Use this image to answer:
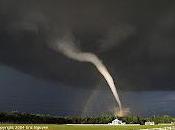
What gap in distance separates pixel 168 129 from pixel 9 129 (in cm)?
3879

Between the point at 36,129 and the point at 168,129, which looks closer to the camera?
the point at 168,129

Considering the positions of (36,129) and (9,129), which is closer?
(9,129)

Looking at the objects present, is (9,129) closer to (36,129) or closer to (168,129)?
(36,129)

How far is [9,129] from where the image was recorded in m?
94.9

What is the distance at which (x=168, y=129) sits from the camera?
3573 inches

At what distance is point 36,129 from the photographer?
4205 inches

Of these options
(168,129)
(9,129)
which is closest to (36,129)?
(9,129)

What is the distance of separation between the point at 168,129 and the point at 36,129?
37213mm

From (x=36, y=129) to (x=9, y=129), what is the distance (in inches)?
517
